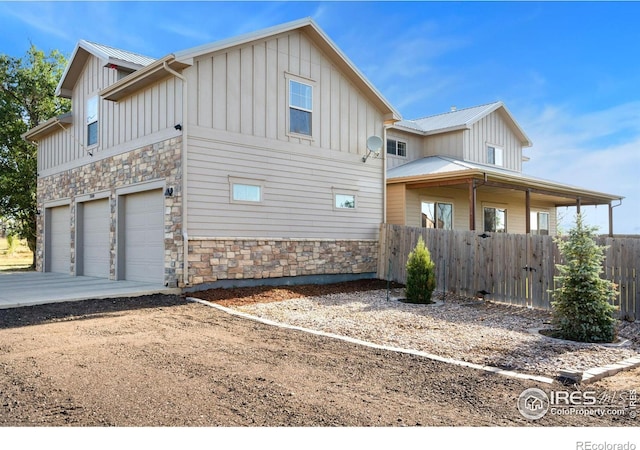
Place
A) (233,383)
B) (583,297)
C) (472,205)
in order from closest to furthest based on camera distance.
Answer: (233,383) → (583,297) → (472,205)

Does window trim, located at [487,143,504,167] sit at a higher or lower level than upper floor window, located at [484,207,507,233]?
higher

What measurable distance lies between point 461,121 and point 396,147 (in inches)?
113

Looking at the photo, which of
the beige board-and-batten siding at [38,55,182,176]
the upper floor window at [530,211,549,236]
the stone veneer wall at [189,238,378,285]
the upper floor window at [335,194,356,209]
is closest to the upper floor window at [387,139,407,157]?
the upper floor window at [335,194,356,209]

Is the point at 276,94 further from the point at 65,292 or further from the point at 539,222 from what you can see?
the point at 539,222

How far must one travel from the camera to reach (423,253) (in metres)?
10.0

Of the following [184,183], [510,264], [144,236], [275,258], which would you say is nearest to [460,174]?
[510,264]

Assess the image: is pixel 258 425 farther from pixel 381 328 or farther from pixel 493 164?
pixel 493 164

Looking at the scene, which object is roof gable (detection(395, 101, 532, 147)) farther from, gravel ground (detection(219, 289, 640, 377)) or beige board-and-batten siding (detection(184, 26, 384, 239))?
gravel ground (detection(219, 289, 640, 377))

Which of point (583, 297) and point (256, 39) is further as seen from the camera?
point (256, 39)

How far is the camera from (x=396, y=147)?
1820cm

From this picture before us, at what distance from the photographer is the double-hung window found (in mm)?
16141

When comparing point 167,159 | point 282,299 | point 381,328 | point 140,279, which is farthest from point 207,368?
point 140,279

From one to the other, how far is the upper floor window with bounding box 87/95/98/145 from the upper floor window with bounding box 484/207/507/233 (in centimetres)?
1427

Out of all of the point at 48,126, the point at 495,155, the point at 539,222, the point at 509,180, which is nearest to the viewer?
the point at 509,180
